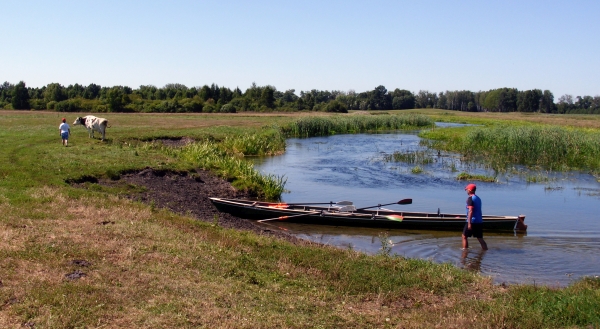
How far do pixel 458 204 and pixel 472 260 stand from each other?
8683 mm

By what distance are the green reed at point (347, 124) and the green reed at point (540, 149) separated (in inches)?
818

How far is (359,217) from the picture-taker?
16.3m

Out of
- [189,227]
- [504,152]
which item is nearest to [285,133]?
[504,152]

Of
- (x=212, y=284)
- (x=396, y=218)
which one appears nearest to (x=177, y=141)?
(x=396, y=218)

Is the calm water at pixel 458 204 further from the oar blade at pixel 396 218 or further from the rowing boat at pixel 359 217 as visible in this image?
the oar blade at pixel 396 218

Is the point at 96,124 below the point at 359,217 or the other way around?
the other way around

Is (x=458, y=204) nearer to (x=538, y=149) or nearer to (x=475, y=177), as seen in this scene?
(x=475, y=177)

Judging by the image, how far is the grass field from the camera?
22.4 ft

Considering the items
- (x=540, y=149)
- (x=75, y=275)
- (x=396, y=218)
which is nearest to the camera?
(x=75, y=275)

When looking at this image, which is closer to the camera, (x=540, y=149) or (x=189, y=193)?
(x=189, y=193)

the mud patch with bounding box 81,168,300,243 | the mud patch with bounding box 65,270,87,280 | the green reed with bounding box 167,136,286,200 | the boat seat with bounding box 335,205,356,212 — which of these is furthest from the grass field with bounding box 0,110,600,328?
the green reed with bounding box 167,136,286,200

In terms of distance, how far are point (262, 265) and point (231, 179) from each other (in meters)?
13.1

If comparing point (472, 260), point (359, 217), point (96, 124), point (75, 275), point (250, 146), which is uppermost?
point (96, 124)

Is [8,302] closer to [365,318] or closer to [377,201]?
[365,318]
